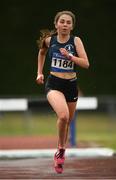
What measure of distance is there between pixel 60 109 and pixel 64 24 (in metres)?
1.10

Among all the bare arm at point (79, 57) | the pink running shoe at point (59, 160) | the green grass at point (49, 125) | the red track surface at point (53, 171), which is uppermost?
the bare arm at point (79, 57)

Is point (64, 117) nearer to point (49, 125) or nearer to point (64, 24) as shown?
point (64, 24)

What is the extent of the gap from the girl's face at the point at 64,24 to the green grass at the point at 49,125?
8.77 metres

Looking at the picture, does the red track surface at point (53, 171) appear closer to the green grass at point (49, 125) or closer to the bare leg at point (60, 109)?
the bare leg at point (60, 109)

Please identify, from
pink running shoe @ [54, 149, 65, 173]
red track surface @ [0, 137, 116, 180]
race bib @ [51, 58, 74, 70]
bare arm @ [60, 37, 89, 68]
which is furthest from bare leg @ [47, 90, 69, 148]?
red track surface @ [0, 137, 116, 180]

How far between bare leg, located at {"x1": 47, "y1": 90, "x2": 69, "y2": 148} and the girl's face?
78 centimetres

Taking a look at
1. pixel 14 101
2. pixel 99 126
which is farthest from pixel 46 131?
pixel 14 101

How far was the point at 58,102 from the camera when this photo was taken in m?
9.98

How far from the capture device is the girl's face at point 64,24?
10.1m

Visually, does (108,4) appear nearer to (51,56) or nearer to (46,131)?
(46,131)

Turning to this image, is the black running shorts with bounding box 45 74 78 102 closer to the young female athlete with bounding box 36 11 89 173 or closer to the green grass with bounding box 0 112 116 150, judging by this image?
the young female athlete with bounding box 36 11 89 173

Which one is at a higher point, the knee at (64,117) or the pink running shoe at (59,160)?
the knee at (64,117)

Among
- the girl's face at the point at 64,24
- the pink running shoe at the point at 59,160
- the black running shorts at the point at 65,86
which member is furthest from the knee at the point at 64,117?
the girl's face at the point at 64,24

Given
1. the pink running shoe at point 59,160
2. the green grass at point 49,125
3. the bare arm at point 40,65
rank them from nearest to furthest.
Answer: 1. the pink running shoe at point 59,160
2. the bare arm at point 40,65
3. the green grass at point 49,125
